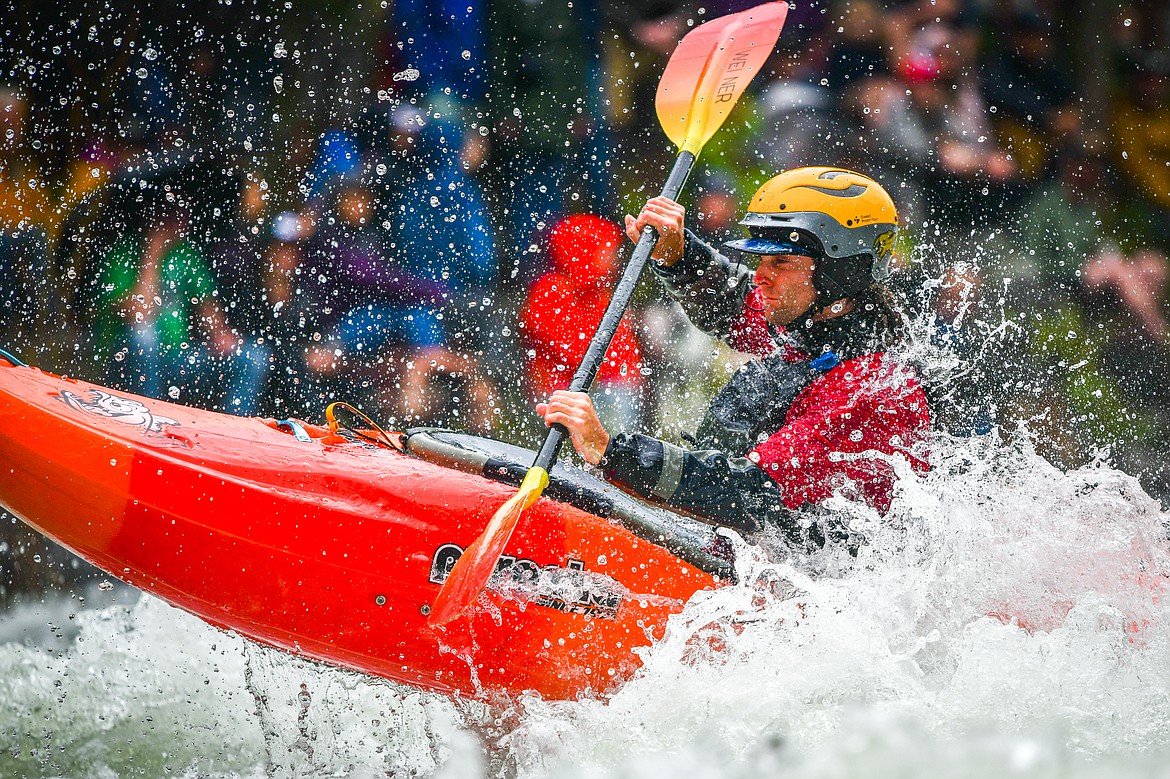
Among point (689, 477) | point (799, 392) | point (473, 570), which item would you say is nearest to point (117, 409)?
point (473, 570)

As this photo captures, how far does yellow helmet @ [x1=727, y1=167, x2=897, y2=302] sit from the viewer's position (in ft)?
8.93

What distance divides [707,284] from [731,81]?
756 mm

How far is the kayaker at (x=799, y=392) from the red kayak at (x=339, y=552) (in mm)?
261

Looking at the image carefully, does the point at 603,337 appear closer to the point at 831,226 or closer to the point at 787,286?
the point at 787,286

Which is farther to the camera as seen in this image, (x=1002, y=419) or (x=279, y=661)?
(x=1002, y=419)

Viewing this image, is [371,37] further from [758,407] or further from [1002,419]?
[1002,419]

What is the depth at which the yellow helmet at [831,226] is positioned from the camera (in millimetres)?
2721

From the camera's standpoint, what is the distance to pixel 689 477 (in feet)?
7.91

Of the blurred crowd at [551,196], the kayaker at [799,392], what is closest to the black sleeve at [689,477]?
the kayaker at [799,392]

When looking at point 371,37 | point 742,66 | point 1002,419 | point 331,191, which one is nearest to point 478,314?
point 331,191

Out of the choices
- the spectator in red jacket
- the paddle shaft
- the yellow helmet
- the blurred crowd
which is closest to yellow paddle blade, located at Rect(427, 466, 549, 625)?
the paddle shaft

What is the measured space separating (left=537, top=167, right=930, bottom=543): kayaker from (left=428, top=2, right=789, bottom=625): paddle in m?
0.13

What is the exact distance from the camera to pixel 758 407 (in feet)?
9.07

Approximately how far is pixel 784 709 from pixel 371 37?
3.86m
